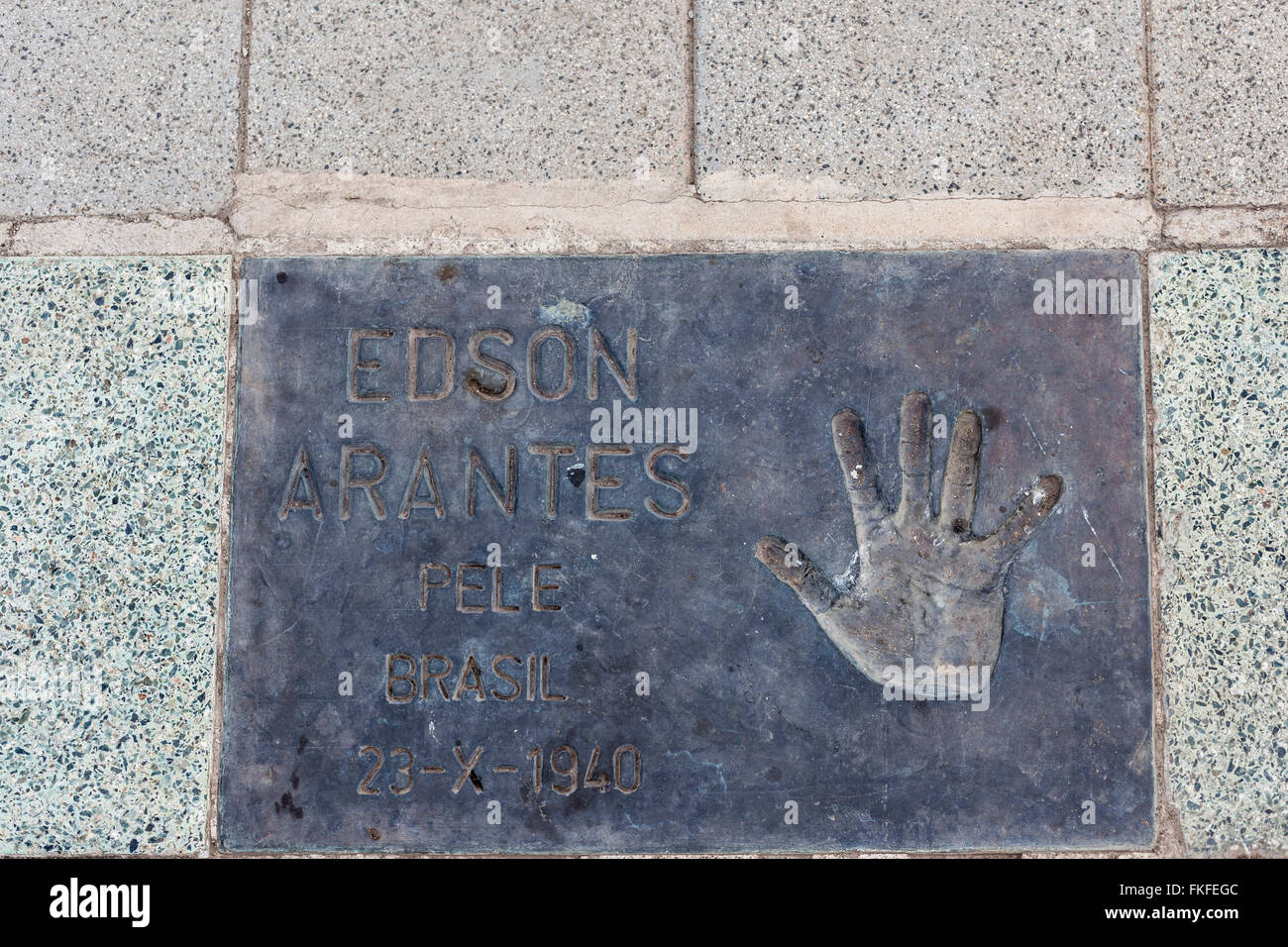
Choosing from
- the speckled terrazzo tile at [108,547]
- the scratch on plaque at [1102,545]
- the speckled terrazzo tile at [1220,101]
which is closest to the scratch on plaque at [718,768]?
the scratch on plaque at [1102,545]

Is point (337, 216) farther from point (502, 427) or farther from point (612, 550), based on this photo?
point (612, 550)

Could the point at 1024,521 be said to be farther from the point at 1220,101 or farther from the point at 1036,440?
the point at 1220,101

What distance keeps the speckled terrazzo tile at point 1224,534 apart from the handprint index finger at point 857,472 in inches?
31.4

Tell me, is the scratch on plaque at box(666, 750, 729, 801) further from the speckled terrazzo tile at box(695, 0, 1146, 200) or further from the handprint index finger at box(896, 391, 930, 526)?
the speckled terrazzo tile at box(695, 0, 1146, 200)

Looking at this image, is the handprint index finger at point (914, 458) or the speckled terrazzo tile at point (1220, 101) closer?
the handprint index finger at point (914, 458)

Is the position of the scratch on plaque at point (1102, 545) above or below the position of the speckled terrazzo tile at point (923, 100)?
below

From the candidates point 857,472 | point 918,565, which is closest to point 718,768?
→ point 918,565

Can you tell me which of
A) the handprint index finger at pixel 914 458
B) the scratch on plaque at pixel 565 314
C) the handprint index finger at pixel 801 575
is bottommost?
the handprint index finger at pixel 801 575

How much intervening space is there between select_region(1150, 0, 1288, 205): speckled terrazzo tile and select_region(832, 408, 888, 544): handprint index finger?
1108 mm

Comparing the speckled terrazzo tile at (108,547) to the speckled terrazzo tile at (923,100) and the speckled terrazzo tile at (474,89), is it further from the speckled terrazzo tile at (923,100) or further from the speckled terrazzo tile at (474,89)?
the speckled terrazzo tile at (923,100)

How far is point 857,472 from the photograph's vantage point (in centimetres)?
249

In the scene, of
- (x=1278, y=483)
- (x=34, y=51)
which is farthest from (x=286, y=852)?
(x=1278, y=483)

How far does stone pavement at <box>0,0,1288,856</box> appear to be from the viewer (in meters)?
2.52

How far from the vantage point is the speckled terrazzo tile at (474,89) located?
2.61 m
